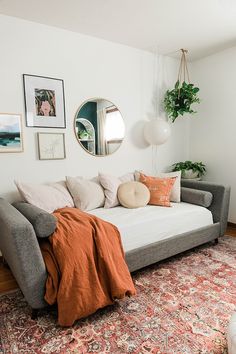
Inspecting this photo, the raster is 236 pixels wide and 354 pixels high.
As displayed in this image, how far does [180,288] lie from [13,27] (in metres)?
2.92

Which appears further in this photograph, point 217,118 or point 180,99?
point 217,118

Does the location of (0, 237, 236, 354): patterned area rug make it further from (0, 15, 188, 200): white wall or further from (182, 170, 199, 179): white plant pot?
(182, 170, 199, 179): white plant pot

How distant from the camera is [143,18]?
8.13 ft

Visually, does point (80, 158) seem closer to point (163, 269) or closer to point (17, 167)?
point (17, 167)

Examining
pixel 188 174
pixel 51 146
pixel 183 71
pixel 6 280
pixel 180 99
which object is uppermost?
pixel 183 71

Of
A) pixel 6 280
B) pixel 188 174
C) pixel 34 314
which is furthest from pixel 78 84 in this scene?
pixel 34 314

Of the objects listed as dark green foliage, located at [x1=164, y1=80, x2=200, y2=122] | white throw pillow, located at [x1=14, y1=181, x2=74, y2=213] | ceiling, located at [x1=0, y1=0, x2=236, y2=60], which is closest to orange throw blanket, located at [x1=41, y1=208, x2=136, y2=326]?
white throw pillow, located at [x1=14, y1=181, x2=74, y2=213]

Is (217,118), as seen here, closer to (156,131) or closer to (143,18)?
(156,131)

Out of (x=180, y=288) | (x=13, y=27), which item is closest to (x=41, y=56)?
(x=13, y=27)

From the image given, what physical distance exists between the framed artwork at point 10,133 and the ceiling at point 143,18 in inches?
39.1

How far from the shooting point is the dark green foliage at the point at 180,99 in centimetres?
338

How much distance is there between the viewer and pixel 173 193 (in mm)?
3031

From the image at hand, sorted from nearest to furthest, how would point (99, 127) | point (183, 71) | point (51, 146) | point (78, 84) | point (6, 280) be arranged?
1. point (6, 280)
2. point (51, 146)
3. point (78, 84)
4. point (99, 127)
5. point (183, 71)

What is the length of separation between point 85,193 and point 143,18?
190 cm
